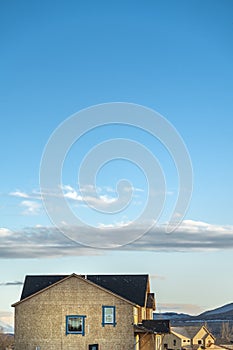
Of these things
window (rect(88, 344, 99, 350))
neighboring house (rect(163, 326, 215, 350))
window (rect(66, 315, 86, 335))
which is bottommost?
window (rect(88, 344, 99, 350))

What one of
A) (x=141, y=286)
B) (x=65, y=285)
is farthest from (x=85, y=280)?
(x=141, y=286)

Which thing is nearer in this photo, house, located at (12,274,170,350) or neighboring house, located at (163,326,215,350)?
house, located at (12,274,170,350)

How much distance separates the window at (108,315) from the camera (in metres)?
50.6

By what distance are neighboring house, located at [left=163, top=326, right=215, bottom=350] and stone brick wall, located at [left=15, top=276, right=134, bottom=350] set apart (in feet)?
102

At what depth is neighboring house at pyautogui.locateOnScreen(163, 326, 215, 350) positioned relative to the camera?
8144cm

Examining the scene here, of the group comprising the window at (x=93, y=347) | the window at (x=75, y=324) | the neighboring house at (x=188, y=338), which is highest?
the neighboring house at (x=188, y=338)

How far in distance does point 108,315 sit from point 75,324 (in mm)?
2456

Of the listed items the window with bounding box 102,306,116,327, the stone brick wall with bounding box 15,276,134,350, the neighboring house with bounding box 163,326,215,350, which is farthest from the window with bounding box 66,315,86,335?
the neighboring house with bounding box 163,326,215,350

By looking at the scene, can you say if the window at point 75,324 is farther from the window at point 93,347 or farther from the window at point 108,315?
the window at point 108,315

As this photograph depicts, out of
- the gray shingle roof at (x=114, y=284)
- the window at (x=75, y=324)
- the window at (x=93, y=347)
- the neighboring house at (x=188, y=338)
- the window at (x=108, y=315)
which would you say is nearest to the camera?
the window at (x=93, y=347)

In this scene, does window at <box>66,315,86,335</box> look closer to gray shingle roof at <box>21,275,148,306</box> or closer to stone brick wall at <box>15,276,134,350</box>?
stone brick wall at <box>15,276,134,350</box>

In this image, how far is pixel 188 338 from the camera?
87.8m

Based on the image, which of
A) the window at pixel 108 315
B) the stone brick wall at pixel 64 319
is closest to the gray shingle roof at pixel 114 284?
the stone brick wall at pixel 64 319

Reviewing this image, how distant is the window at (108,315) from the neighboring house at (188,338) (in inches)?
1225
